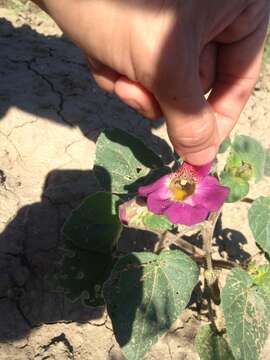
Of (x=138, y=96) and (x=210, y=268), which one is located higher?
(x=138, y=96)

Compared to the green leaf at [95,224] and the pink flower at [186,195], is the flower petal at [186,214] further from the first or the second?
the green leaf at [95,224]

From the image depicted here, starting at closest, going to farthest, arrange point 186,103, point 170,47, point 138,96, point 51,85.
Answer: point 170,47, point 186,103, point 138,96, point 51,85

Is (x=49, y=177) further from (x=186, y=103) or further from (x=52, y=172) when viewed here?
(x=186, y=103)

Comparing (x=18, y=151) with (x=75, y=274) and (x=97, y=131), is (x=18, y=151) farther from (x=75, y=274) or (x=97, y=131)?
(x=75, y=274)

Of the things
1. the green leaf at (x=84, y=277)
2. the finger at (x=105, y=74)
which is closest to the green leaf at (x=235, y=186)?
the green leaf at (x=84, y=277)

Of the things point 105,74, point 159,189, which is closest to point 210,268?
point 159,189

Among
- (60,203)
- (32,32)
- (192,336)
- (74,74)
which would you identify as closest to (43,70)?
(74,74)

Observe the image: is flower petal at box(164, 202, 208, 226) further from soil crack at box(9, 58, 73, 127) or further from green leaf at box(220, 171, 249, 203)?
soil crack at box(9, 58, 73, 127)
